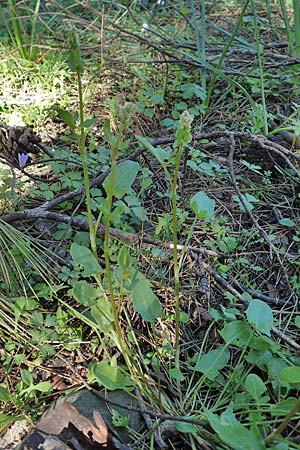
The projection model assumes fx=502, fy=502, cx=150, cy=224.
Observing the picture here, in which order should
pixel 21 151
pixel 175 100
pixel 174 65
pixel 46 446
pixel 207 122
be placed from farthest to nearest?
pixel 174 65, pixel 175 100, pixel 207 122, pixel 21 151, pixel 46 446

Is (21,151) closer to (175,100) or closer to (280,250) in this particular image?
(175,100)

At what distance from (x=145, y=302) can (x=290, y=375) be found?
0.33m

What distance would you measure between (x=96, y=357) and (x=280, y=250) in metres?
0.62

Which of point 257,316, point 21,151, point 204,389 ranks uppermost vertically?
point 21,151

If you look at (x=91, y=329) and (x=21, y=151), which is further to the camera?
(x=21, y=151)

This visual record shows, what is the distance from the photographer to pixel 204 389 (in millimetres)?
1126

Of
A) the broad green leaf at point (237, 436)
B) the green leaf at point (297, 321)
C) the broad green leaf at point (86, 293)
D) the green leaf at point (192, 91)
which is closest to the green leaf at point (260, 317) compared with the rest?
the green leaf at point (297, 321)

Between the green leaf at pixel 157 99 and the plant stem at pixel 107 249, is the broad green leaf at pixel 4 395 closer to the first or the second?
the plant stem at pixel 107 249

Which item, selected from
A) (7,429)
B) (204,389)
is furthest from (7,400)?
(204,389)

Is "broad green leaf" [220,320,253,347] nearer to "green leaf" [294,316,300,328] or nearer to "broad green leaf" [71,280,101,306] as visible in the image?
"green leaf" [294,316,300,328]

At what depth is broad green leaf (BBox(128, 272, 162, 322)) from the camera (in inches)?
40.9

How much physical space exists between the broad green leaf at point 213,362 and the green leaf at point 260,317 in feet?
0.30

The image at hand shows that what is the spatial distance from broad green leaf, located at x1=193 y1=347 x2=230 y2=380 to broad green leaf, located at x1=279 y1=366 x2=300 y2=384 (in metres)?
0.14

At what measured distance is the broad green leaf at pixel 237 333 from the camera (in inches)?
44.3
